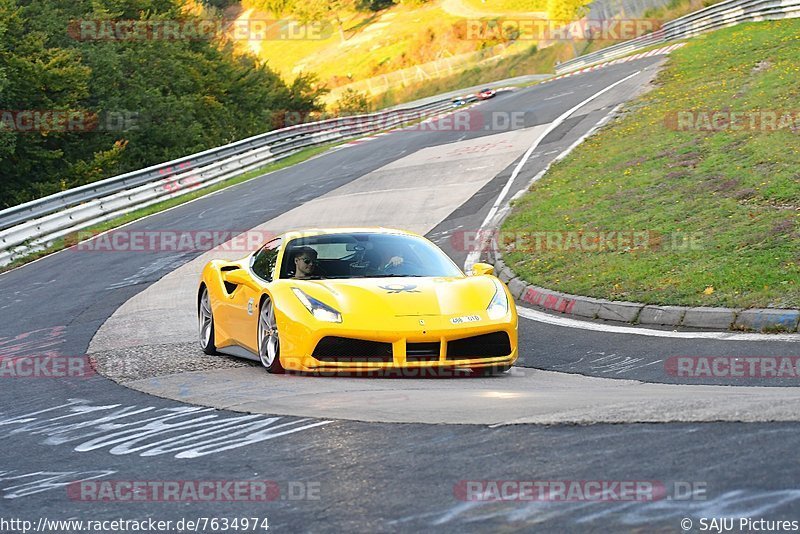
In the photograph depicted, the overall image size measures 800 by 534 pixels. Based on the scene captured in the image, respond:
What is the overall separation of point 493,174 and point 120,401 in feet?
60.1

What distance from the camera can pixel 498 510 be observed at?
4297 millimetres

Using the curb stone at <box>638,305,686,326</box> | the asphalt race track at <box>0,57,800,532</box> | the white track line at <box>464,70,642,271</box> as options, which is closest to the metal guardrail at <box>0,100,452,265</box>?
the white track line at <box>464,70,642,271</box>

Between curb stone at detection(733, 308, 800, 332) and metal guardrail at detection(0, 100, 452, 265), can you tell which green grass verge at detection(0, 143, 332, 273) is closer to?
metal guardrail at detection(0, 100, 452, 265)

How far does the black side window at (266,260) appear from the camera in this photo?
33.1 feet

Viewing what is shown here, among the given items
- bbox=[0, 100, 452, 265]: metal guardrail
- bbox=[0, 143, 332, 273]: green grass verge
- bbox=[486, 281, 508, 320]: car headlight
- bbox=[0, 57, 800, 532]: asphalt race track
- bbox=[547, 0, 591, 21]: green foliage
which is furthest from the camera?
bbox=[547, 0, 591, 21]: green foliage

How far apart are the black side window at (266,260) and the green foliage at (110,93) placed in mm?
22882

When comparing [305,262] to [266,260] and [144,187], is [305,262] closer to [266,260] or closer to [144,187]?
[266,260]

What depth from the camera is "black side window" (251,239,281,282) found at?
10094 mm

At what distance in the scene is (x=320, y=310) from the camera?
29.1 feet

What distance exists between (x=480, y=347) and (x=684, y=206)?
7060 millimetres

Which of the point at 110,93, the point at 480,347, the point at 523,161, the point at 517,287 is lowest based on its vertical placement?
the point at 517,287

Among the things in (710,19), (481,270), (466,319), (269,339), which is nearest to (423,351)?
(466,319)

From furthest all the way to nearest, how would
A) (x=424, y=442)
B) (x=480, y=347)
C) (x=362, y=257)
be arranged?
1. (x=362, y=257)
2. (x=480, y=347)
3. (x=424, y=442)

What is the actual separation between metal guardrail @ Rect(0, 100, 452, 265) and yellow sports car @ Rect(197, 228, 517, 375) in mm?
12753
